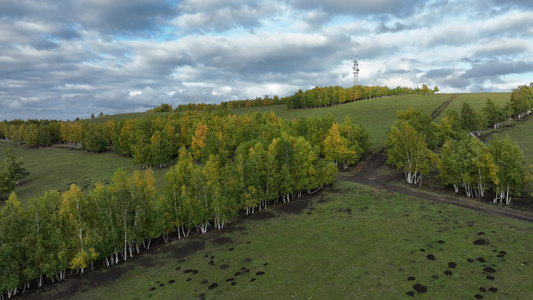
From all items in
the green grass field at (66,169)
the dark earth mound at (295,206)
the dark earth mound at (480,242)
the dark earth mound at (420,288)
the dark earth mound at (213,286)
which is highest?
the green grass field at (66,169)

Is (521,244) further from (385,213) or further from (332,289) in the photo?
(332,289)

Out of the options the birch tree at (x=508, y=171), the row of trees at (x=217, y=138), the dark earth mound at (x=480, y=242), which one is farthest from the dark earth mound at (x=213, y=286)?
the birch tree at (x=508, y=171)

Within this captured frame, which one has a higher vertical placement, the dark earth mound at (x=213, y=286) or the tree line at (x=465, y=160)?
the tree line at (x=465, y=160)

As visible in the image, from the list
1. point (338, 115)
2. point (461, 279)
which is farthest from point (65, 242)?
point (338, 115)

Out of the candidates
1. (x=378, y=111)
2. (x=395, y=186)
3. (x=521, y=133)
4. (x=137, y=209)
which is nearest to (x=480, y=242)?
(x=395, y=186)

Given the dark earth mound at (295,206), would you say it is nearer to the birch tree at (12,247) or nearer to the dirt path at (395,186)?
the dirt path at (395,186)

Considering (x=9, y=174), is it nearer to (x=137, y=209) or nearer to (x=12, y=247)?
(x=12, y=247)

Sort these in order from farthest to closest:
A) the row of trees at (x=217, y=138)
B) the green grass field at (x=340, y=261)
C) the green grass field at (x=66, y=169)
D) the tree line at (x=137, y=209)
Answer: the row of trees at (x=217, y=138), the green grass field at (x=66, y=169), the tree line at (x=137, y=209), the green grass field at (x=340, y=261)
